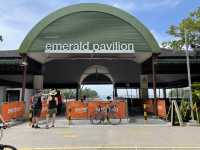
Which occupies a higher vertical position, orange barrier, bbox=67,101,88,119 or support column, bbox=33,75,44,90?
support column, bbox=33,75,44,90

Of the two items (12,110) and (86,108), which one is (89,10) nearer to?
(86,108)

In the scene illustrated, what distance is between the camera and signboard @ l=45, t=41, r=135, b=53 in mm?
20220

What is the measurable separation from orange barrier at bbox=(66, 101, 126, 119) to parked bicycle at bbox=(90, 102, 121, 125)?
181mm

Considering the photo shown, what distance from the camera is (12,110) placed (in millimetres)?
17609

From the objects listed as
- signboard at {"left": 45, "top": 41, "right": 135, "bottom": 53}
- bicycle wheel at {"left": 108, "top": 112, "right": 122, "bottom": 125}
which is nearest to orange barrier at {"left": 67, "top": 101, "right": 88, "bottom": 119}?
bicycle wheel at {"left": 108, "top": 112, "right": 122, "bottom": 125}

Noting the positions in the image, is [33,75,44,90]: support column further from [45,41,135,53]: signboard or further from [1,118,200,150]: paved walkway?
[1,118,200,150]: paved walkway

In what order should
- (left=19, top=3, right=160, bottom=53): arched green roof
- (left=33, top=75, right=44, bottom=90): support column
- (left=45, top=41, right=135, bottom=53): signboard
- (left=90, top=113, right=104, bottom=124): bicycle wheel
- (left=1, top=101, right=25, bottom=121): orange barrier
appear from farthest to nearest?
(left=33, top=75, right=44, bottom=90): support column < (left=19, top=3, right=160, bottom=53): arched green roof < (left=45, top=41, right=135, bottom=53): signboard < (left=90, top=113, right=104, bottom=124): bicycle wheel < (left=1, top=101, right=25, bottom=121): orange barrier

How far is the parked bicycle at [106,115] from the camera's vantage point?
17.4 meters

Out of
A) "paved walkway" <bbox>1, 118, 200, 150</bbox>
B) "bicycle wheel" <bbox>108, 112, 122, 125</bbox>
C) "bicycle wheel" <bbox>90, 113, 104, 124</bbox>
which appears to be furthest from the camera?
"bicycle wheel" <bbox>108, 112, 122, 125</bbox>

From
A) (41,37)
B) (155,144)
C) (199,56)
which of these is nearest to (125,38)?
(41,37)

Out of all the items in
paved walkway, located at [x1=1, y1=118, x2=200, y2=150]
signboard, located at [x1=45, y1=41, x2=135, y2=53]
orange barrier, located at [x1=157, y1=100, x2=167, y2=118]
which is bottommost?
paved walkway, located at [x1=1, y1=118, x2=200, y2=150]

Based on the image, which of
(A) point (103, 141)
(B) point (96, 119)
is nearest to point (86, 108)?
(B) point (96, 119)

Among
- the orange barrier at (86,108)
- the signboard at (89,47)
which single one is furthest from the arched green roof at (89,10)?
the orange barrier at (86,108)

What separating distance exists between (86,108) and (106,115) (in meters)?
1.41
